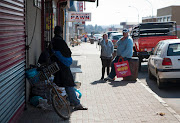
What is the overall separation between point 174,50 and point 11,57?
6.37 metres

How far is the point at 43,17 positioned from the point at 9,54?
4.62 m

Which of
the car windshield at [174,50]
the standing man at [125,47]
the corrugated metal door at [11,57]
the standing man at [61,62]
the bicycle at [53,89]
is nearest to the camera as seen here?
the corrugated metal door at [11,57]

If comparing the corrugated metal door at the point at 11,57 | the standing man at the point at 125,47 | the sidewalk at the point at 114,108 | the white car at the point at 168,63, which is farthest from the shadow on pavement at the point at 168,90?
the corrugated metal door at the point at 11,57

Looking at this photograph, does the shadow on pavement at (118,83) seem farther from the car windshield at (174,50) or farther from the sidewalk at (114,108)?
the car windshield at (174,50)

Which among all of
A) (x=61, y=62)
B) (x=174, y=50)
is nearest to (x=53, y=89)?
(x=61, y=62)

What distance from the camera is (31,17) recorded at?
A: 788 centimetres

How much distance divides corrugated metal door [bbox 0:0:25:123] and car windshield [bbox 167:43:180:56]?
5266 mm

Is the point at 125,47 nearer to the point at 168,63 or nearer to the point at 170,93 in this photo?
the point at 168,63

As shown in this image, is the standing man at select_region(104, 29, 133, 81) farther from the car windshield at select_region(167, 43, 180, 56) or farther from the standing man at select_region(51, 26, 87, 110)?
the standing man at select_region(51, 26, 87, 110)

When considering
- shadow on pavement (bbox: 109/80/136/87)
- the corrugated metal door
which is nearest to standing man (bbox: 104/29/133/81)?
shadow on pavement (bbox: 109/80/136/87)

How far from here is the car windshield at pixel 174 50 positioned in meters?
10.2

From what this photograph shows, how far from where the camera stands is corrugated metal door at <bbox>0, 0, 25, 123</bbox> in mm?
5164

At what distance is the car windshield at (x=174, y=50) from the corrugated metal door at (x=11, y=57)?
5266 mm

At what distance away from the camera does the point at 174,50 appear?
34.4ft
